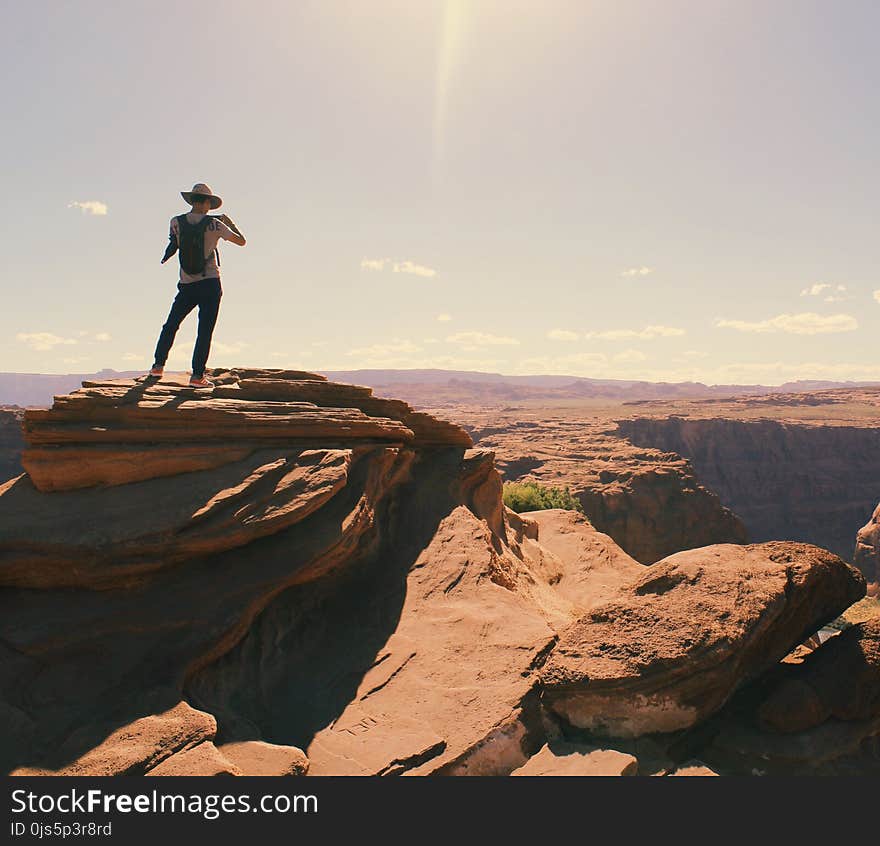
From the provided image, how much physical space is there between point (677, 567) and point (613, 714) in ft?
6.08

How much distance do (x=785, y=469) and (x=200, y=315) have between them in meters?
64.5

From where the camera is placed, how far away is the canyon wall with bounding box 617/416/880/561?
→ 2242 inches

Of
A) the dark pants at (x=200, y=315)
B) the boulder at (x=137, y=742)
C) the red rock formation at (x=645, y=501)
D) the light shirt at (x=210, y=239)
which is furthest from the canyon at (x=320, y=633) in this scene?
the red rock formation at (x=645, y=501)

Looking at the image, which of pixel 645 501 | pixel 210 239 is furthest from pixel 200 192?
pixel 645 501

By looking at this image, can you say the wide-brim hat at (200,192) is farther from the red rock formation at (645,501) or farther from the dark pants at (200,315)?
the red rock formation at (645,501)

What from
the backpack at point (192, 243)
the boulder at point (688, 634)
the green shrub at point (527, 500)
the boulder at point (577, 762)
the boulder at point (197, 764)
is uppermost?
the backpack at point (192, 243)

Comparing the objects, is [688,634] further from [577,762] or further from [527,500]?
[527,500]

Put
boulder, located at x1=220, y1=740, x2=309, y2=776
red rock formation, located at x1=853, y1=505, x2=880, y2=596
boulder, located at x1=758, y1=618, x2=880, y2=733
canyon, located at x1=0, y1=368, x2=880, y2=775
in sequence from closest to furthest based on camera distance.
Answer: boulder, located at x1=220, y1=740, x2=309, y2=776
canyon, located at x1=0, y1=368, x2=880, y2=775
boulder, located at x1=758, y1=618, x2=880, y2=733
red rock formation, located at x1=853, y1=505, x2=880, y2=596

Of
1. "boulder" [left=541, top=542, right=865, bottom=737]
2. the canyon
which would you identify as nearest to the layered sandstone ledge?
the canyon

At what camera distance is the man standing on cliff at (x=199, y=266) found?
24.7 feet

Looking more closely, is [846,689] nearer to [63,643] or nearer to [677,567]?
[677,567]

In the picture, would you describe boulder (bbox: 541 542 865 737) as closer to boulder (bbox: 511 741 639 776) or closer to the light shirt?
boulder (bbox: 511 741 639 776)

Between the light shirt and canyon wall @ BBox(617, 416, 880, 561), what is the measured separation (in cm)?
5707

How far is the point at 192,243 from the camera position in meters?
7.54
